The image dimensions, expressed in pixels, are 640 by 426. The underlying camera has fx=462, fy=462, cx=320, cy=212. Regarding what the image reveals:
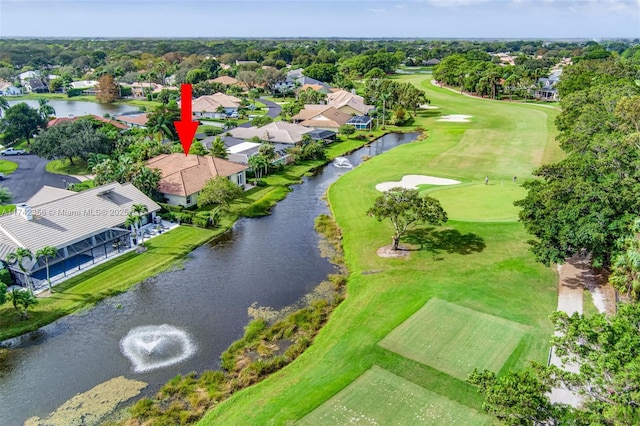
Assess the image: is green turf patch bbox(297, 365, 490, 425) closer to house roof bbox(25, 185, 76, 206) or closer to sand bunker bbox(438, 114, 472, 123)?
house roof bbox(25, 185, 76, 206)

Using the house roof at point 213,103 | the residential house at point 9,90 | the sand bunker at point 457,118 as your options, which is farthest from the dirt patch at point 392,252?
the residential house at point 9,90

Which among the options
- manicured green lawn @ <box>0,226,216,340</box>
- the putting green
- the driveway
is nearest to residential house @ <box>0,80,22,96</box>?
the driveway

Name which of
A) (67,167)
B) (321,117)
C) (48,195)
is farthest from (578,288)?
(321,117)

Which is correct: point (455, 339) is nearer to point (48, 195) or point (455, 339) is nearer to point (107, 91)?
point (48, 195)

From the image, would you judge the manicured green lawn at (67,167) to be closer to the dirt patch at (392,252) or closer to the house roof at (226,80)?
the dirt patch at (392,252)

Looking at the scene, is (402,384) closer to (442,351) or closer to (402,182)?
(442,351)

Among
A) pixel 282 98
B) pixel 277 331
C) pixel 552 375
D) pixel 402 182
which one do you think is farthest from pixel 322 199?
pixel 282 98
